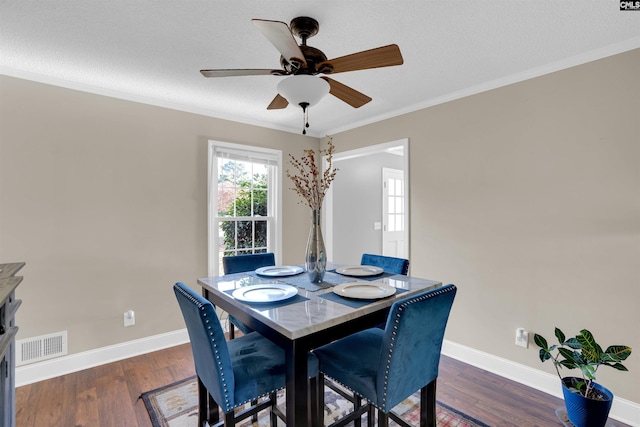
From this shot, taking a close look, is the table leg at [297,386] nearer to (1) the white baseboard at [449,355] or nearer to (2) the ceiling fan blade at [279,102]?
(2) the ceiling fan blade at [279,102]

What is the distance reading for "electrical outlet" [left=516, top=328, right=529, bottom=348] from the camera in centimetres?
A: 232

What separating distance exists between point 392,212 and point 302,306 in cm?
405

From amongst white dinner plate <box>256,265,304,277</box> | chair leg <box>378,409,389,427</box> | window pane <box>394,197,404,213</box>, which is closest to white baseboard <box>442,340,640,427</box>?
chair leg <box>378,409,389,427</box>

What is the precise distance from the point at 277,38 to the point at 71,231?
7.97ft

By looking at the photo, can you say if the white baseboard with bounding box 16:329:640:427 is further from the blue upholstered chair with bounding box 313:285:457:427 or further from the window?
the blue upholstered chair with bounding box 313:285:457:427

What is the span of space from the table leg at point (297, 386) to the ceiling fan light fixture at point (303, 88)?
122cm

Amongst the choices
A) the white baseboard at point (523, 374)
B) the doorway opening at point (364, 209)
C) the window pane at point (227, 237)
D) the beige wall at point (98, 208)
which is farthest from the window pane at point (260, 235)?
the white baseboard at point (523, 374)

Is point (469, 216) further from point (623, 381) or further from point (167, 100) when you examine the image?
point (167, 100)

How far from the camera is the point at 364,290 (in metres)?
1.69

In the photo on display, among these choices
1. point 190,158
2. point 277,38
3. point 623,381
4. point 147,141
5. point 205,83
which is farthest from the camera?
point 190,158

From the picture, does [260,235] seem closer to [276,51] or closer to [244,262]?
[244,262]

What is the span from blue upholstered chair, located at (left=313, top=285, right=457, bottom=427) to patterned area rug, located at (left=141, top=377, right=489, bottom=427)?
1.48 ft

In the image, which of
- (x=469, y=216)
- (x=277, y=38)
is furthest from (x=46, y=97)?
(x=469, y=216)

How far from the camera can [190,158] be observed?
312 centimetres
